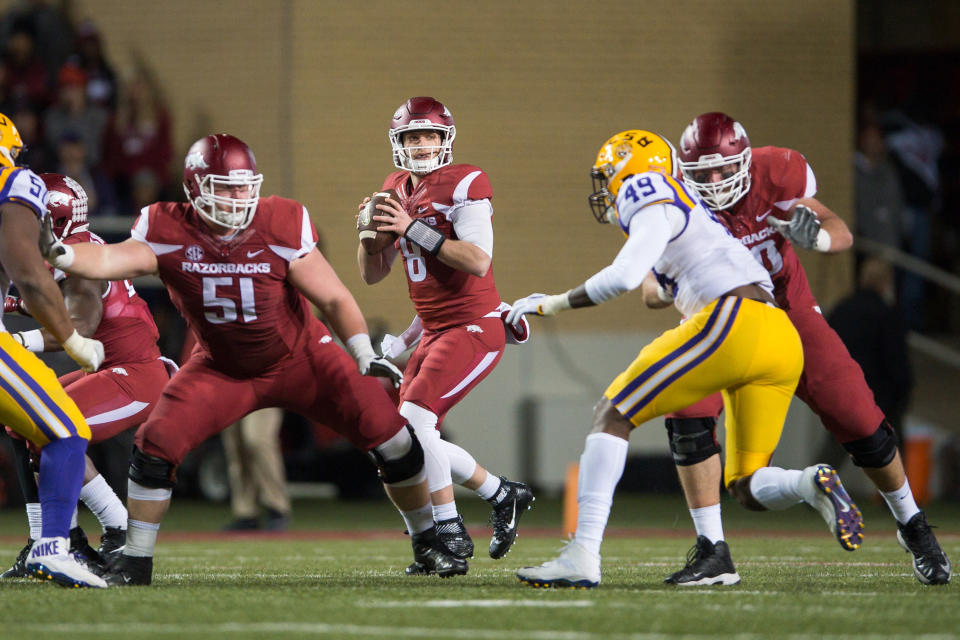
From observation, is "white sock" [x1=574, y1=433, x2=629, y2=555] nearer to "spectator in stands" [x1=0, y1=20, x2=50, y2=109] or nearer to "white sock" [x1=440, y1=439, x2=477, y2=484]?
"white sock" [x1=440, y1=439, x2=477, y2=484]

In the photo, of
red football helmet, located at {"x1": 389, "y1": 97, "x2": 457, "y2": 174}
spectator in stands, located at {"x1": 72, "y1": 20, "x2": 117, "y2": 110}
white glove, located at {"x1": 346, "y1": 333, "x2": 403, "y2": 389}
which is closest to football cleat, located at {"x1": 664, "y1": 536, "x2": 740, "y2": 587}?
white glove, located at {"x1": 346, "y1": 333, "x2": 403, "y2": 389}

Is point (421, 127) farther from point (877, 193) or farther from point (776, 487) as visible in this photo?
point (877, 193)

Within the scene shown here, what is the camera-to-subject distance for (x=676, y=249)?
17.3ft

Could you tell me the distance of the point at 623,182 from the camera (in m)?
5.35

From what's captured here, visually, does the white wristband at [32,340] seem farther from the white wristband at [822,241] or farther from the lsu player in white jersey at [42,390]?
the white wristband at [822,241]

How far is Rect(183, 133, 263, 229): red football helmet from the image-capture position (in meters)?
5.27

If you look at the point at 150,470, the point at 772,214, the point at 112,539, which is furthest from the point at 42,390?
the point at 772,214

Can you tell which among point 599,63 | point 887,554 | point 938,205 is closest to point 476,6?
point 599,63

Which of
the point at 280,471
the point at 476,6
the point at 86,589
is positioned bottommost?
the point at 280,471

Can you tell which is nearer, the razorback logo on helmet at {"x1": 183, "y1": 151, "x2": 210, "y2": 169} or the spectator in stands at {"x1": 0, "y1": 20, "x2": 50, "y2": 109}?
the razorback logo on helmet at {"x1": 183, "y1": 151, "x2": 210, "y2": 169}

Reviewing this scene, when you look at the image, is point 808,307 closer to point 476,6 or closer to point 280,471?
point 280,471

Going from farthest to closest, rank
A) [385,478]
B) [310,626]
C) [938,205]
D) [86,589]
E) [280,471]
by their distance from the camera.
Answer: [938,205] < [280,471] < [385,478] < [86,589] < [310,626]

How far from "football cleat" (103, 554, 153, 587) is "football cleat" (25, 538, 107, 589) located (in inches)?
5.4

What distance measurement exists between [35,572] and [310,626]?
150 centimetres
